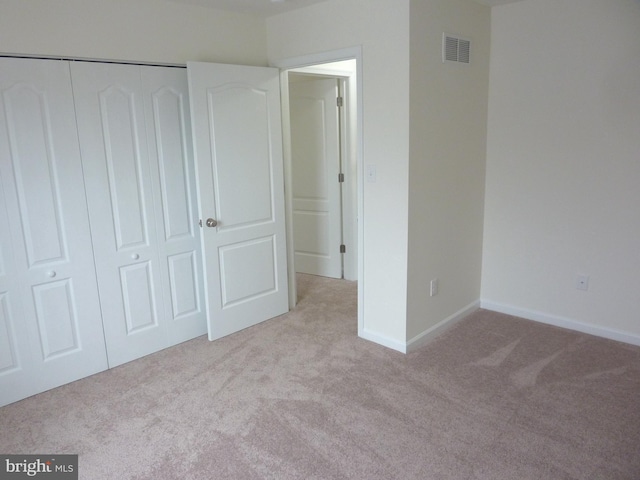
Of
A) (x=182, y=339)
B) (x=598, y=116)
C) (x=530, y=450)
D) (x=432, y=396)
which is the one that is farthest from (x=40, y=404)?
(x=598, y=116)

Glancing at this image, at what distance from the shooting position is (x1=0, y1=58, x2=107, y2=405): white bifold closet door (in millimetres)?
2656

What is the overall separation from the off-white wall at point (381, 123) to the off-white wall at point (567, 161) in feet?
3.82

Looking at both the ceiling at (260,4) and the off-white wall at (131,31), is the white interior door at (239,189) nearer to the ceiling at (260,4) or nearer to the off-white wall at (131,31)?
the off-white wall at (131,31)

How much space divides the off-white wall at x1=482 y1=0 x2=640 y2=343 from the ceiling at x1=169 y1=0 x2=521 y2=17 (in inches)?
19.8

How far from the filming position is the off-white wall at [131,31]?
2.61 metres

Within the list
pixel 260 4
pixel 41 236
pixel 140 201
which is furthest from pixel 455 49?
pixel 41 236

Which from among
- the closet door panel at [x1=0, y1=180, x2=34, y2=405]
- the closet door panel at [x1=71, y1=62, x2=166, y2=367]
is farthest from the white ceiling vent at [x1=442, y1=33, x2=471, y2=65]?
the closet door panel at [x1=0, y1=180, x2=34, y2=405]

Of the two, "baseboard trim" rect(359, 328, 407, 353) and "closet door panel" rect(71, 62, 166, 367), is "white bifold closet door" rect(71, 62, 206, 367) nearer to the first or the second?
"closet door panel" rect(71, 62, 166, 367)

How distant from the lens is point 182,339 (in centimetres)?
357

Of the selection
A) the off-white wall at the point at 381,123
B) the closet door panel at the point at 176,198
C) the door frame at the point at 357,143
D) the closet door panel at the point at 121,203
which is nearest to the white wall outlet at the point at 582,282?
the off-white wall at the point at 381,123

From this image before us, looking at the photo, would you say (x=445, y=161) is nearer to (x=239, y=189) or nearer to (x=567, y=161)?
(x=567, y=161)

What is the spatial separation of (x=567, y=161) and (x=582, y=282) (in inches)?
35.7

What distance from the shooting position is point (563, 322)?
12.0 ft

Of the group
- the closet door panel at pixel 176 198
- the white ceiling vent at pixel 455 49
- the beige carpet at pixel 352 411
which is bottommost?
the beige carpet at pixel 352 411
